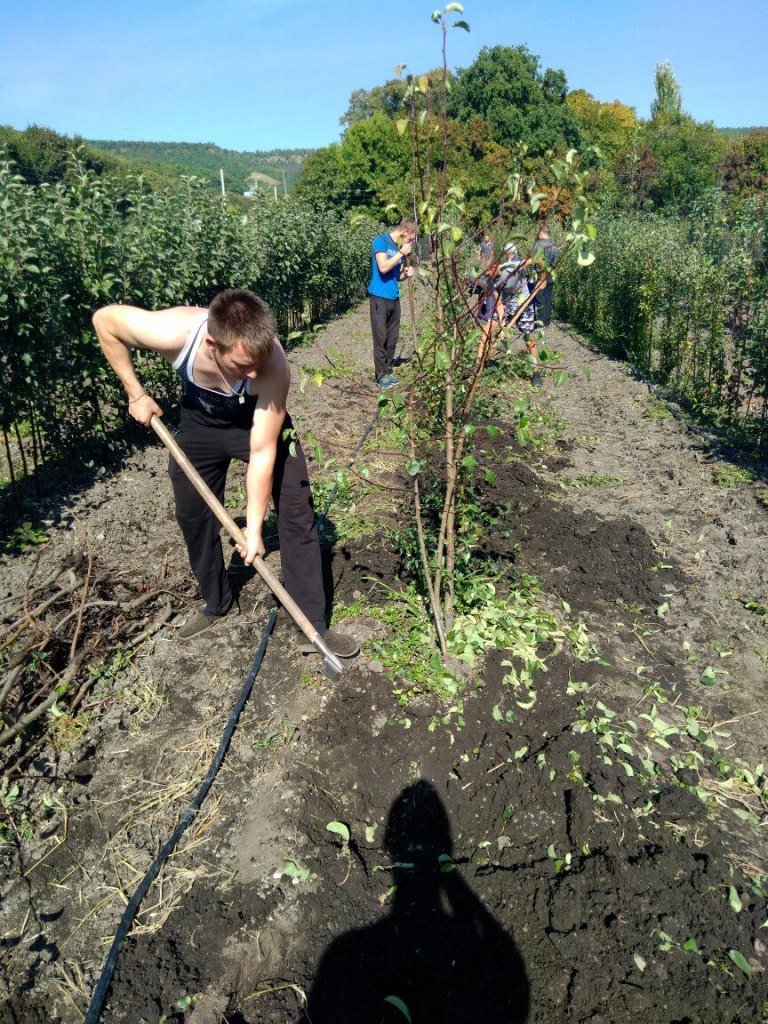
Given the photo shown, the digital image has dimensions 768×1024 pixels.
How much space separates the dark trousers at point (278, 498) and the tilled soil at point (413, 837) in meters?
0.42

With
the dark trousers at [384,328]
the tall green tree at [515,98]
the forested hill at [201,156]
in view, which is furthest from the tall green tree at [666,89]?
the forested hill at [201,156]

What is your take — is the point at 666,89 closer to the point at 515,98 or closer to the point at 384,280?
the point at 515,98

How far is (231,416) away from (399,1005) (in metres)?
2.33

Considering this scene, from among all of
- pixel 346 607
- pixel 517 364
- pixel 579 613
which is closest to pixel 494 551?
pixel 579 613

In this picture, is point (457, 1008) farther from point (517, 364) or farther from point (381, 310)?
point (381, 310)

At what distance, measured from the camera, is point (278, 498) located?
315 centimetres

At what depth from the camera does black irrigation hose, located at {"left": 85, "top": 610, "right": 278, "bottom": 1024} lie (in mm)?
1955

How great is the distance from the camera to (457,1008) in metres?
1.92

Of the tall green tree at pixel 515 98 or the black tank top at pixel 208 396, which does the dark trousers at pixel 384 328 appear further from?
the tall green tree at pixel 515 98

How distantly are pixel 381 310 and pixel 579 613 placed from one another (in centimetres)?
505

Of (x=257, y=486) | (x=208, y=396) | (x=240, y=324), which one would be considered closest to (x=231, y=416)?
(x=208, y=396)

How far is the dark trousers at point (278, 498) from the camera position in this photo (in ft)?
10.2

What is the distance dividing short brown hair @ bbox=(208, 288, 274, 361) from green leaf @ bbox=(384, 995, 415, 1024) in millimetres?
2154

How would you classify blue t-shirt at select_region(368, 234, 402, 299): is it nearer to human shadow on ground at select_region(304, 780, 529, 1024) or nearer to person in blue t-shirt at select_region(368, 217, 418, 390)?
person in blue t-shirt at select_region(368, 217, 418, 390)
